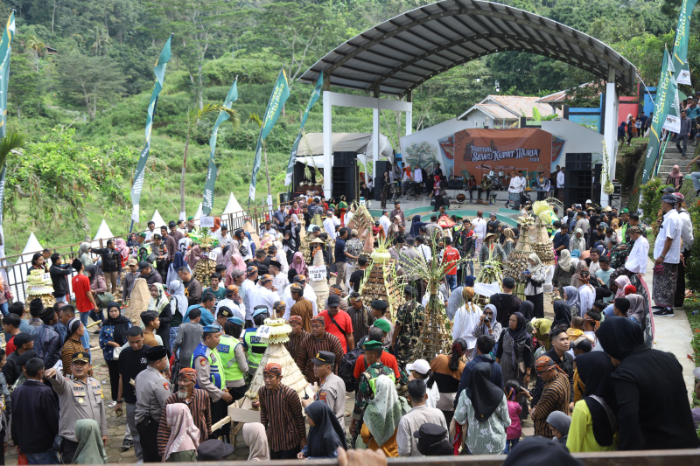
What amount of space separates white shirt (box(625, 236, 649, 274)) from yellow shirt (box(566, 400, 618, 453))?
5.76m

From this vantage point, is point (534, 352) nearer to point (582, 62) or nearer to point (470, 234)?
point (470, 234)

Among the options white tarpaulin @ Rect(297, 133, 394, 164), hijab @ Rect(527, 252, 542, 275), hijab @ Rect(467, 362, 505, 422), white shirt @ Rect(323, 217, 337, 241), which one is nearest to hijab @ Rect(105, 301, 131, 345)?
hijab @ Rect(467, 362, 505, 422)

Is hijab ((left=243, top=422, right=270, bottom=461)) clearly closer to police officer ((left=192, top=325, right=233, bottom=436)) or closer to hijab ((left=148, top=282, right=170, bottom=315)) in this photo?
police officer ((left=192, top=325, right=233, bottom=436))

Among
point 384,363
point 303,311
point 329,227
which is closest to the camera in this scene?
point 384,363

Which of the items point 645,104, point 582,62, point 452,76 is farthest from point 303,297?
point 452,76

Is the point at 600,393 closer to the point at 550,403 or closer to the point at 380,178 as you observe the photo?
the point at 550,403

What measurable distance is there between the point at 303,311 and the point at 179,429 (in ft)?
8.79

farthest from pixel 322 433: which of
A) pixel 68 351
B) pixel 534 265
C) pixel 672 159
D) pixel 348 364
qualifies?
pixel 672 159

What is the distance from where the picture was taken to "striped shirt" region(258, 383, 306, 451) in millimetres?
4793

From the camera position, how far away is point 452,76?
3778cm

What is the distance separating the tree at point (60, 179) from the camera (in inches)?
654

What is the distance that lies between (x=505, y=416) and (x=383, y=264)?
11.3 ft

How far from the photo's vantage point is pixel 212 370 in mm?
5562

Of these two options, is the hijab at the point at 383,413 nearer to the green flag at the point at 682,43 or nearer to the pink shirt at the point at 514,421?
the pink shirt at the point at 514,421
